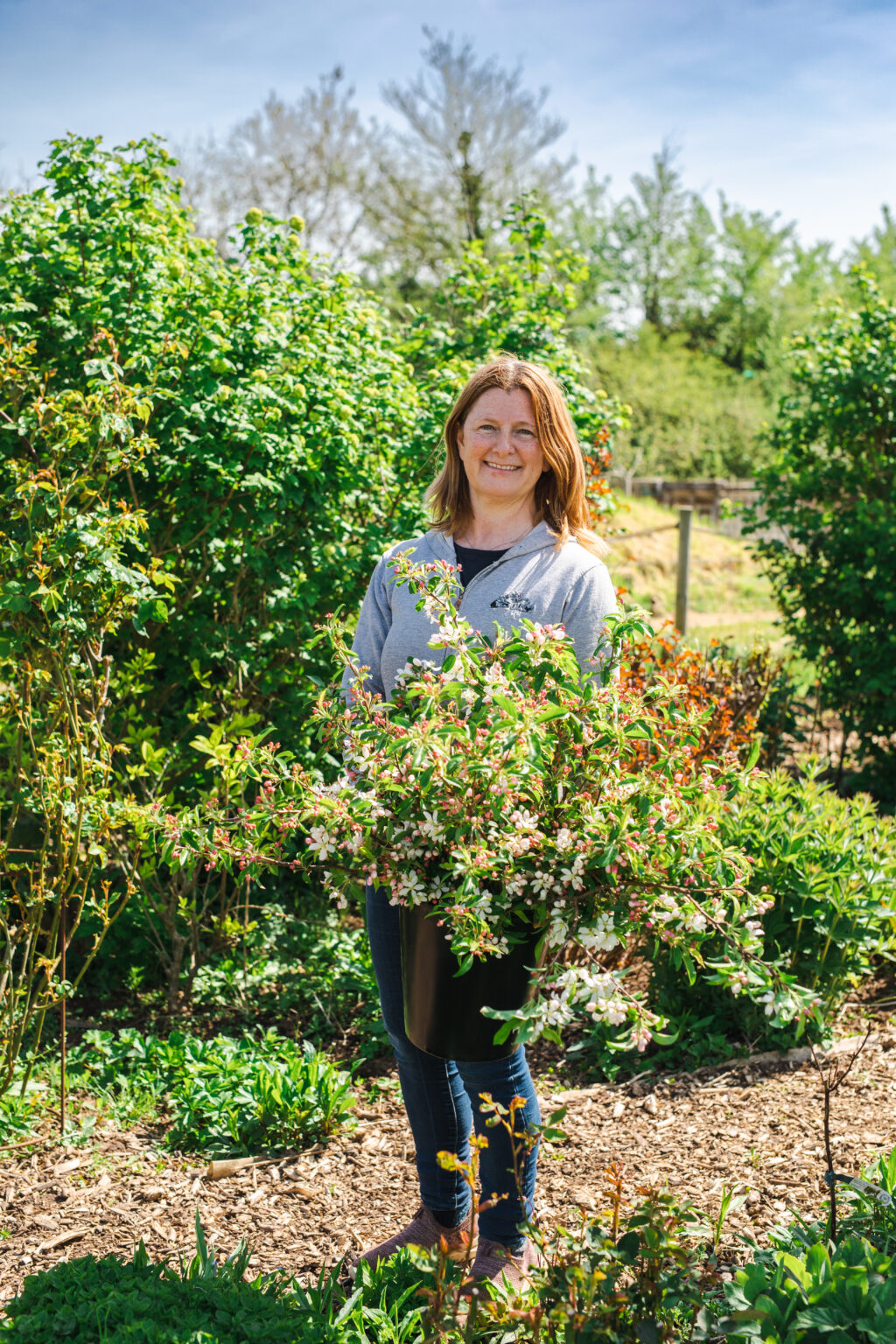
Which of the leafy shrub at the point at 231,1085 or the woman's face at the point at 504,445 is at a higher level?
the woman's face at the point at 504,445

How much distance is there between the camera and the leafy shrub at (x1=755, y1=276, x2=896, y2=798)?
5500mm

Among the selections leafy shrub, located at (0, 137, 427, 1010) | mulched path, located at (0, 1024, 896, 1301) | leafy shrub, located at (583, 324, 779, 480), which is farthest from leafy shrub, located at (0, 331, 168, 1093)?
leafy shrub, located at (583, 324, 779, 480)

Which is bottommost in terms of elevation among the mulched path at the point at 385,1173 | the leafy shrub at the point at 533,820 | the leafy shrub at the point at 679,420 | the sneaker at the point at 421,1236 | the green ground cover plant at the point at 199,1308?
the mulched path at the point at 385,1173

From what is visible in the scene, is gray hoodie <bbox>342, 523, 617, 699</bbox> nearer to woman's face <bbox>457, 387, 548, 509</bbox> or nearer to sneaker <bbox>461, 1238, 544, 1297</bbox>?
woman's face <bbox>457, 387, 548, 509</bbox>

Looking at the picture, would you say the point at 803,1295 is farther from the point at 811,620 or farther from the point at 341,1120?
the point at 811,620

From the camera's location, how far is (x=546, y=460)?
91.4 inches

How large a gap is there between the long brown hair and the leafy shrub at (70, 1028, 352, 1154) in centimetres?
159

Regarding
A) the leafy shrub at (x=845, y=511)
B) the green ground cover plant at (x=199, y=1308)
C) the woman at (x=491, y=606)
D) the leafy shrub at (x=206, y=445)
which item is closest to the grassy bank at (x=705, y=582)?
the leafy shrub at (x=845, y=511)

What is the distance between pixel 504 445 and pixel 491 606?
0.37 metres

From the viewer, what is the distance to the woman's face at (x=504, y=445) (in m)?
2.28

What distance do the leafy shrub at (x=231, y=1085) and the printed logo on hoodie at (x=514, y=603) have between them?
58.9 inches

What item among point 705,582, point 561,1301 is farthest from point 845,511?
point 705,582

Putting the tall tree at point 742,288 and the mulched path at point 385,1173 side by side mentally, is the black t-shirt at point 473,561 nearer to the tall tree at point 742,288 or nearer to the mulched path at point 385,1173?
the mulched path at point 385,1173

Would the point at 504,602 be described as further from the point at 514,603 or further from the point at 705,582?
the point at 705,582
